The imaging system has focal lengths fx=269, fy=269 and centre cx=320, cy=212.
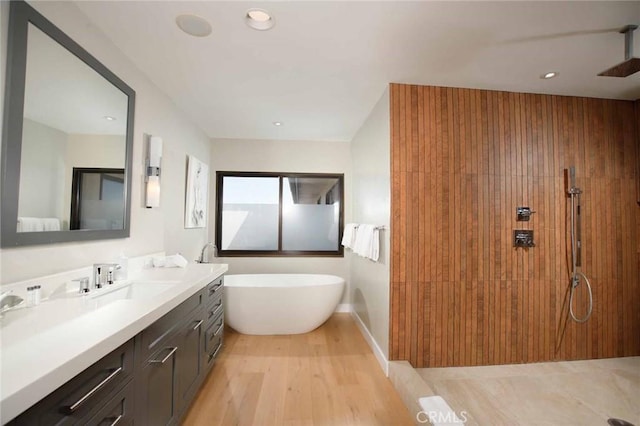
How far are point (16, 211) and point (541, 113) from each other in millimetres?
3730

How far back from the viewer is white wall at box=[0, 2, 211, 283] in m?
1.31

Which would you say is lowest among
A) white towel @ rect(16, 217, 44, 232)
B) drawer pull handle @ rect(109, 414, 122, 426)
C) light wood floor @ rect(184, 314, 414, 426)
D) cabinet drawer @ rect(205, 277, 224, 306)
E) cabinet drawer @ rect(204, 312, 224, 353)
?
light wood floor @ rect(184, 314, 414, 426)

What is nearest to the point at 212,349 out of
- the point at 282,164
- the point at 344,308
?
the point at 344,308

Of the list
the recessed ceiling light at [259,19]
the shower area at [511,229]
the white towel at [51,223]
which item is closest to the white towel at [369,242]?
the shower area at [511,229]

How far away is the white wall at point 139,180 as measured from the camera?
4.31ft

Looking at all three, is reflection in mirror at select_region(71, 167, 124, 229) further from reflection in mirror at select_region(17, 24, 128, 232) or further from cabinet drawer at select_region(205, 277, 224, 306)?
cabinet drawer at select_region(205, 277, 224, 306)

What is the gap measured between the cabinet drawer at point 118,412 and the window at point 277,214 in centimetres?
282

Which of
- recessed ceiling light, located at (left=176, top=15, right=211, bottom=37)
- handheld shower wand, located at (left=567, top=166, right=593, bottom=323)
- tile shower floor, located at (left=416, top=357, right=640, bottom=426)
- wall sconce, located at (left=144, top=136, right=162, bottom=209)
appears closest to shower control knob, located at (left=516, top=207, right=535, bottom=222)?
handheld shower wand, located at (left=567, top=166, right=593, bottom=323)

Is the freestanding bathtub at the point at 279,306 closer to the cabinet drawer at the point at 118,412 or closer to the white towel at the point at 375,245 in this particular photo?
the white towel at the point at 375,245

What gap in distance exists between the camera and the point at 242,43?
181cm

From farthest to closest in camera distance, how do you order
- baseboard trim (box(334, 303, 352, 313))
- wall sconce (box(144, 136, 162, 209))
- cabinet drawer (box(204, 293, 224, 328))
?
baseboard trim (box(334, 303, 352, 313)) < wall sconce (box(144, 136, 162, 209)) < cabinet drawer (box(204, 293, 224, 328))

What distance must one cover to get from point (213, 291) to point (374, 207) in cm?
171

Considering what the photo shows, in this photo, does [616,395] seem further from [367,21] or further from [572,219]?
[367,21]

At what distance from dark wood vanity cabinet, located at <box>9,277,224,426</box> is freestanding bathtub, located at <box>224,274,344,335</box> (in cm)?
76
